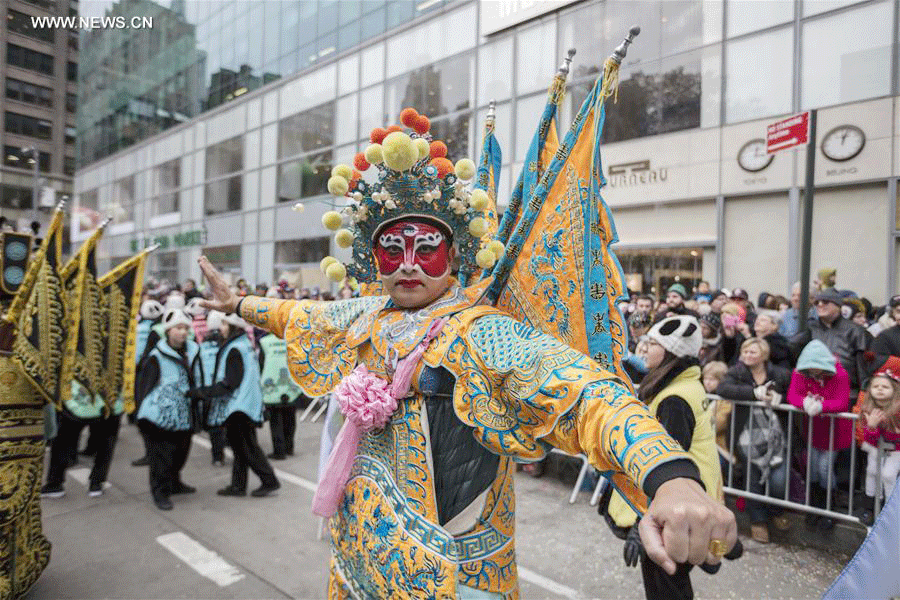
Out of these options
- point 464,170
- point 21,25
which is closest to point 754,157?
point 464,170

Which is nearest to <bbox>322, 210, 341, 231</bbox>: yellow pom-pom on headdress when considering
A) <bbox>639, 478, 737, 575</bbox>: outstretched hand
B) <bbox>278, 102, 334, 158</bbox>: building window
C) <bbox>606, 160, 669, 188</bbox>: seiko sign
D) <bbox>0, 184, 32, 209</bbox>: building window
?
<bbox>639, 478, 737, 575</bbox>: outstretched hand

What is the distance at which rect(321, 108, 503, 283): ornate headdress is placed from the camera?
85.7 inches

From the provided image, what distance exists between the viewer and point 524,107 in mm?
12906

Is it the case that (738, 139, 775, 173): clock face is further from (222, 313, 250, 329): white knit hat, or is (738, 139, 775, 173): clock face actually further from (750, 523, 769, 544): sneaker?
(222, 313, 250, 329): white knit hat

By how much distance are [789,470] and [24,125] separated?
29.4 ft

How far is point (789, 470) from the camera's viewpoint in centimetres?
439

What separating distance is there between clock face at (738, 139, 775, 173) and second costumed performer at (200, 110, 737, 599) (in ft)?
30.2

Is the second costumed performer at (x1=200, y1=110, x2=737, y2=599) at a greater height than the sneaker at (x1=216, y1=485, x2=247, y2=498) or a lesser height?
greater

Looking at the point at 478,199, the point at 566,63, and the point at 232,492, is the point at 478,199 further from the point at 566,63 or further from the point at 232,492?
the point at 232,492

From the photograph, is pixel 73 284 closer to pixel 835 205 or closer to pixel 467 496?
pixel 467 496

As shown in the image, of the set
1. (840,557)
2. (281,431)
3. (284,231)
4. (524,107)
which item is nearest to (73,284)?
(281,431)

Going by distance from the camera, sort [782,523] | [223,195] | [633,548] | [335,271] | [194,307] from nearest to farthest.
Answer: [335,271], [633,548], [194,307], [782,523], [223,195]

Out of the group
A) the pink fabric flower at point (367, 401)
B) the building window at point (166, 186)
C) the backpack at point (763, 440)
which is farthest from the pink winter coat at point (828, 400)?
the building window at point (166, 186)

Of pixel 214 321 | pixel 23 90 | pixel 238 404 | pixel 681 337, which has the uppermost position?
pixel 23 90
